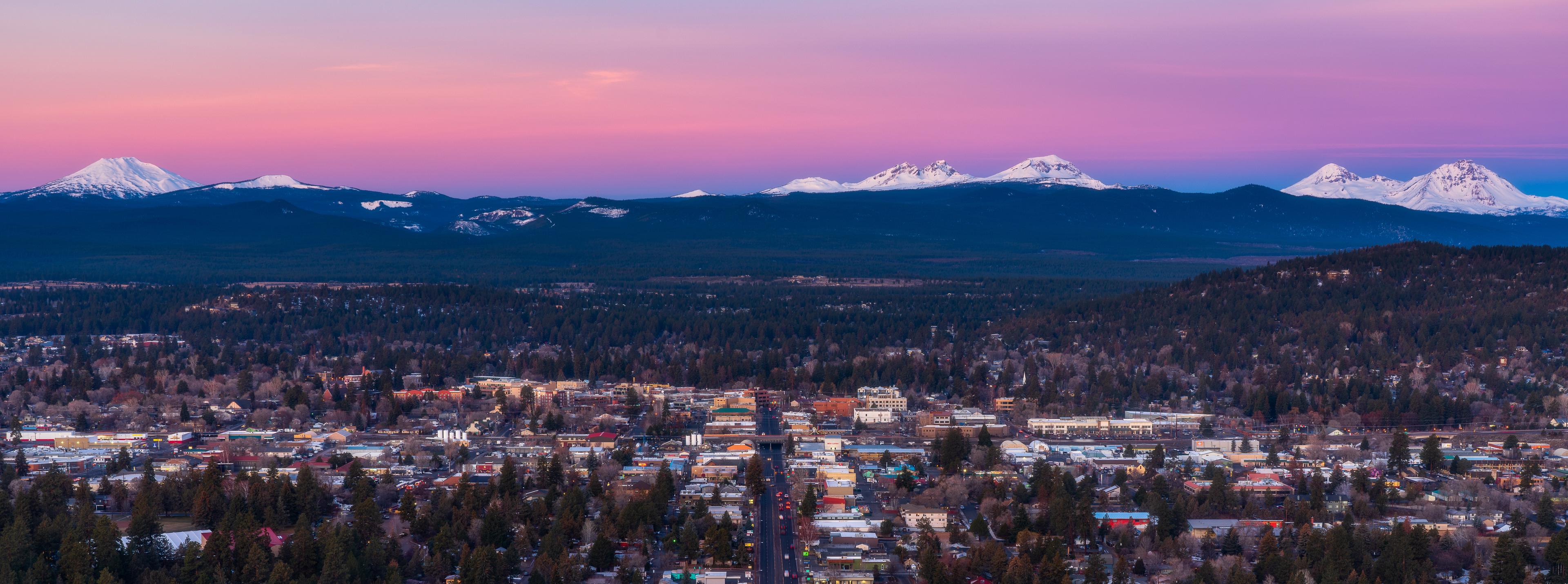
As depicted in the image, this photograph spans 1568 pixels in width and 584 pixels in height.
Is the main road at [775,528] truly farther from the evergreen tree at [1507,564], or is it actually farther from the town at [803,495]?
the evergreen tree at [1507,564]

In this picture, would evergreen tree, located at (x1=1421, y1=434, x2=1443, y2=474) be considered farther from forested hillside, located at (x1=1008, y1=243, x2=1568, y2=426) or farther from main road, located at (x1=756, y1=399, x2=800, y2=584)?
main road, located at (x1=756, y1=399, x2=800, y2=584)

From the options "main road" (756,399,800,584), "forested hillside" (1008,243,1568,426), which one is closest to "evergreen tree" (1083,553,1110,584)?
"main road" (756,399,800,584)

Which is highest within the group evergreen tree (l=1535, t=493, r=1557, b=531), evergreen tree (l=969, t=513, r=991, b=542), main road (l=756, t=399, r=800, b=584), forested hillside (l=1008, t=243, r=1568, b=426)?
forested hillside (l=1008, t=243, r=1568, b=426)

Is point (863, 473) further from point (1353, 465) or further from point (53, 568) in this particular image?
point (53, 568)

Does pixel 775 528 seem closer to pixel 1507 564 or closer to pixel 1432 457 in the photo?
pixel 1507 564

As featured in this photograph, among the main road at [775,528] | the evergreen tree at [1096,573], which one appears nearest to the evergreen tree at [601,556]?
the main road at [775,528]

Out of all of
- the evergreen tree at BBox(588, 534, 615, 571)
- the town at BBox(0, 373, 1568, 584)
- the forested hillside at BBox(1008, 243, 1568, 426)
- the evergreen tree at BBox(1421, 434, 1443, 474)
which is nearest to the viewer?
the town at BBox(0, 373, 1568, 584)

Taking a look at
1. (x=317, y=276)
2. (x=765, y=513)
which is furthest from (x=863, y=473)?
(x=317, y=276)

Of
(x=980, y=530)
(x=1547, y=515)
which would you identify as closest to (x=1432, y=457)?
(x=1547, y=515)
